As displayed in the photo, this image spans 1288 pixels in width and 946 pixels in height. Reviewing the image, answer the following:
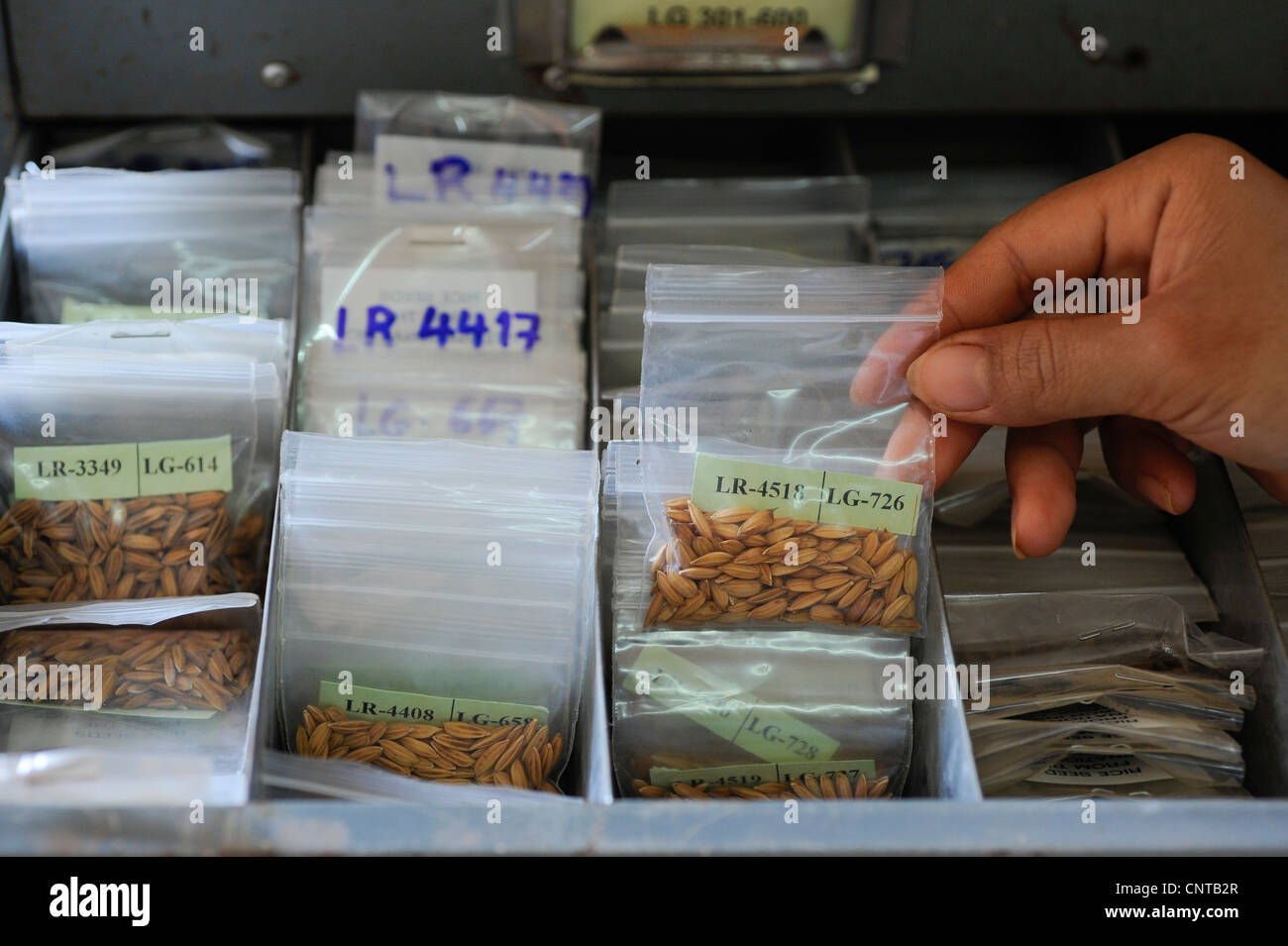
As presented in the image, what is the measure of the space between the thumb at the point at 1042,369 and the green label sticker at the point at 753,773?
327 mm

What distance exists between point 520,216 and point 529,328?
14 centimetres

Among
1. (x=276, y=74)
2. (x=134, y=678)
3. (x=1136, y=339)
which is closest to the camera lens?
(x=1136, y=339)

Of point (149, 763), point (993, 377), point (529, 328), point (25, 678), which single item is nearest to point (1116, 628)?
point (993, 377)

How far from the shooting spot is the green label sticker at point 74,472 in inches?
40.8

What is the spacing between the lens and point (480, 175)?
1.29m

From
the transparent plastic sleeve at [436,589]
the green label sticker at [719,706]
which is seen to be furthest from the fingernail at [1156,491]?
the transparent plastic sleeve at [436,589]

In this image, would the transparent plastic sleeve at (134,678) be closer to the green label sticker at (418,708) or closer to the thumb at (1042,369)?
the green label sticker at (418,708)

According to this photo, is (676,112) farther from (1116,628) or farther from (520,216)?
(1116,628)

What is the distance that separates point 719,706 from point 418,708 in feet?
0.86

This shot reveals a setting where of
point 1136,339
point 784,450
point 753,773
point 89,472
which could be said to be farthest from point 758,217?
point 89,472

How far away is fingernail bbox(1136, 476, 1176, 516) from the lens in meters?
1.07

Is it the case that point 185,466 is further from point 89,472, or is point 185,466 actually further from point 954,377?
point 954,377

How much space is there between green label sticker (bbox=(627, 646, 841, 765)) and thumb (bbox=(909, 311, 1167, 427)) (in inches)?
12.0

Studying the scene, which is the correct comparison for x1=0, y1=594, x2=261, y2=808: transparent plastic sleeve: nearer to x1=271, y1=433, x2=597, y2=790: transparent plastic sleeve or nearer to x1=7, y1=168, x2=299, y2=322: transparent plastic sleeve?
x1=271, y1=433, x2=597, y2=790: transparent plastic sleeve
